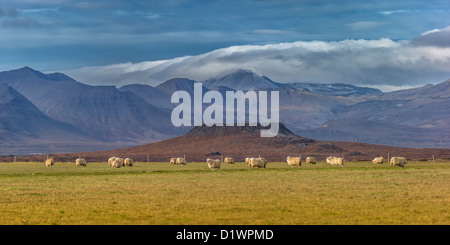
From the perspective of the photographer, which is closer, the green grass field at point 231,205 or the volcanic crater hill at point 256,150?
the green grass field at point 231,205

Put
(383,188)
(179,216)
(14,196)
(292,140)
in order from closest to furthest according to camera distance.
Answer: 1. (179,216)
2. (14,196)
3. (383,188)
4. (292,140)

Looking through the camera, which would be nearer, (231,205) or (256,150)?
(231,205)

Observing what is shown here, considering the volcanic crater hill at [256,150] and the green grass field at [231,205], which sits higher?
the volcanic crater hill at [256,150]

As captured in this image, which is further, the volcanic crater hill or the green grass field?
the volcanic crater hill

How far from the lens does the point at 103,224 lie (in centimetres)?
2264

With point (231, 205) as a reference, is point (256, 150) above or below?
above

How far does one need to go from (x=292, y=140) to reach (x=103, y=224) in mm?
164718

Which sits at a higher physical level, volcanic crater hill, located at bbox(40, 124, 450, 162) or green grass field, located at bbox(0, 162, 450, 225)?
volcanic crater hill, located at bbox(40, 124, 450, 162)

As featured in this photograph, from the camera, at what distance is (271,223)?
22.4 metres

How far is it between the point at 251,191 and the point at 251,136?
163m

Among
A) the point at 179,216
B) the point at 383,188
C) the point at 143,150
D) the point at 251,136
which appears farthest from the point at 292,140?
the point at 179,216
